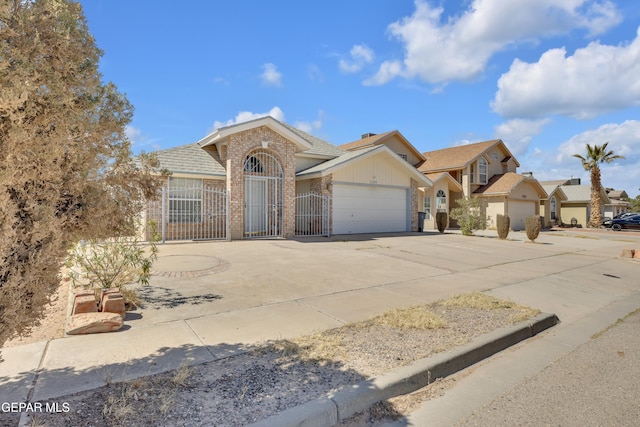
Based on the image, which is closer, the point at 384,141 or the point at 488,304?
the point at 488,304

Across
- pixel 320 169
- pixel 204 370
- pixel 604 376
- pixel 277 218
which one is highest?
pixel 320 169

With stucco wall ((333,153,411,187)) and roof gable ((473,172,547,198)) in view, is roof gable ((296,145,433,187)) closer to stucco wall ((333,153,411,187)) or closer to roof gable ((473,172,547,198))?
stucco wall ((333,153,411,187))

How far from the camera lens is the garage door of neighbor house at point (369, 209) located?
56.8 feet

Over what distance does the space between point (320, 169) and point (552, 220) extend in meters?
28.5

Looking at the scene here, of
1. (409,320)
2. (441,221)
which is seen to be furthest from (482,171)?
(409,320)

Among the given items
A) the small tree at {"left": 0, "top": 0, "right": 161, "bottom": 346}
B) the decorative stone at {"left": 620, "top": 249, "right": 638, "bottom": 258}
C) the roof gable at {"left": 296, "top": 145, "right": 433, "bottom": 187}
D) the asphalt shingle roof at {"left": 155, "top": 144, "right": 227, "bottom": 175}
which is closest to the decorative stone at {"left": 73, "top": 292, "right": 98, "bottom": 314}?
the small tree at {"left": 0, "top": 0, "right": 161, "bottom": 346}

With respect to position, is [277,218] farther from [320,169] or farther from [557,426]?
[557,426]

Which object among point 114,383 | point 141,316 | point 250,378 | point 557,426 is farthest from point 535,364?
point 141,316

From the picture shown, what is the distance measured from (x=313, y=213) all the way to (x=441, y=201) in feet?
45.5

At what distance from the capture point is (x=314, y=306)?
547 centimetres

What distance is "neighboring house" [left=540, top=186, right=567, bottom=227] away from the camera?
3272 centimetres

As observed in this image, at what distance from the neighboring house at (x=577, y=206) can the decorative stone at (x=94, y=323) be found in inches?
1651

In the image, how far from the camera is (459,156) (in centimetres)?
2895

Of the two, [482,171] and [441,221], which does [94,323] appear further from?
[482,171]
